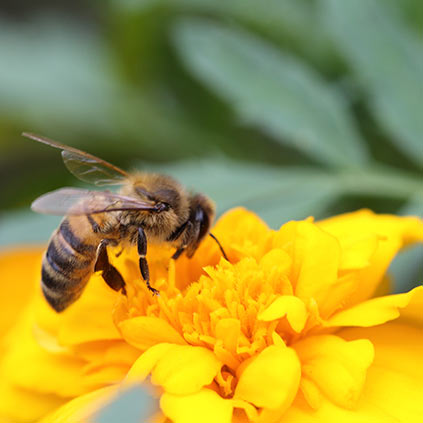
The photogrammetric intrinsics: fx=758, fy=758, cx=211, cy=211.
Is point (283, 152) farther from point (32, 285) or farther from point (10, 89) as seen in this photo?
point (10, 89)

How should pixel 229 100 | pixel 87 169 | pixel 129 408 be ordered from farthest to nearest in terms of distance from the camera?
pixel 229 100 < pixel 87 169 < pixel 129 408

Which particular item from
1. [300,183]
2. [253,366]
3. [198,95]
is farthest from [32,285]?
[253,366]

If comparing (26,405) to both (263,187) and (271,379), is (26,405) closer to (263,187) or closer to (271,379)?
(271,379)

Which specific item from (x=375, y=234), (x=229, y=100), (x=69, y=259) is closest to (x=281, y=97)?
(x=229, y=100)

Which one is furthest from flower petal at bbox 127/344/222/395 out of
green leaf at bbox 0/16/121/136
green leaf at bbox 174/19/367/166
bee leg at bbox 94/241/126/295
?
green leaf at bbox 0/16/121/136

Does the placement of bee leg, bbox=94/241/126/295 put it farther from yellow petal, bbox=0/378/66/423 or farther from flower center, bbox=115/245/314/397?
yellow petal, bbox=0/378/66/423

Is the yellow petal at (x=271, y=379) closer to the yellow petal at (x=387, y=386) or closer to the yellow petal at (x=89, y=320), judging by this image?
the yellow petal at (x=387, y=386)
